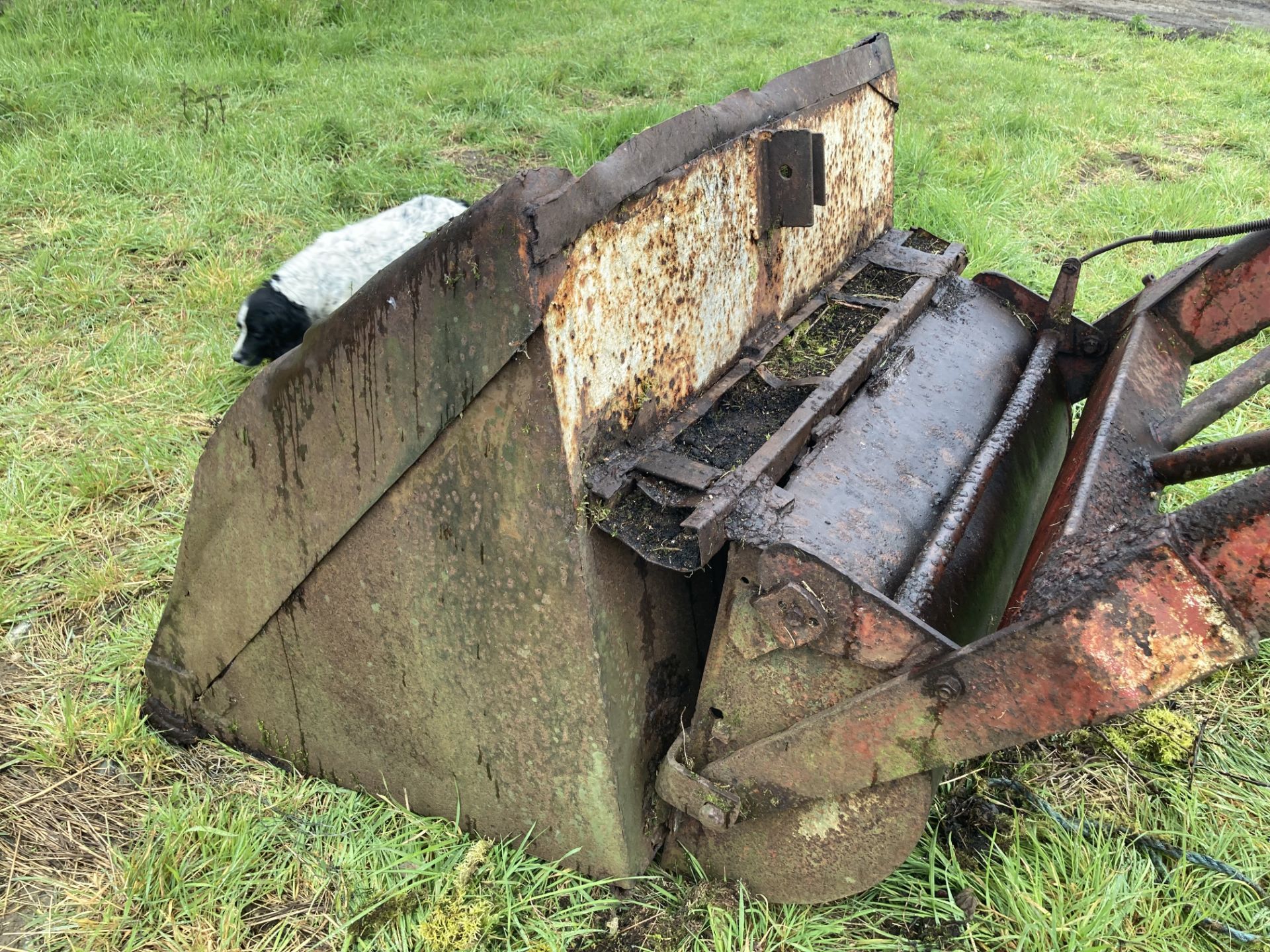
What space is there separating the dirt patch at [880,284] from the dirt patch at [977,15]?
9.67 meters

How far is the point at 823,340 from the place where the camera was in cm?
228

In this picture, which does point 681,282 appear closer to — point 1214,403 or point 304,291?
point 1214,403

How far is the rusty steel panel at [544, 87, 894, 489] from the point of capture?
158 centimetres

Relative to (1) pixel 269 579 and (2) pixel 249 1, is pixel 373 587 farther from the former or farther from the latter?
(2) pixel 249 1

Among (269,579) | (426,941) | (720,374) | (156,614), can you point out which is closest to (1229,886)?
(720,374)

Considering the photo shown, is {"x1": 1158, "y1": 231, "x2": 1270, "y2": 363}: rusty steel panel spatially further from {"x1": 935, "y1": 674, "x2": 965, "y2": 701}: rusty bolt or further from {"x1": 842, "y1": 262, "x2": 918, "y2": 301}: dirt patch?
{"x1": 935, "y1": 674, "x2": 965, "y2": 701}: rusty bolt

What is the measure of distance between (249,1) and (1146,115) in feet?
24.1

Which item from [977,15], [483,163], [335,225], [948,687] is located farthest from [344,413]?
[977,15]

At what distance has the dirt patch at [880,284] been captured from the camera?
2.54 meters

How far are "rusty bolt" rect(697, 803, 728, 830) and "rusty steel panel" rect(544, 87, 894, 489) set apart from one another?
69cm

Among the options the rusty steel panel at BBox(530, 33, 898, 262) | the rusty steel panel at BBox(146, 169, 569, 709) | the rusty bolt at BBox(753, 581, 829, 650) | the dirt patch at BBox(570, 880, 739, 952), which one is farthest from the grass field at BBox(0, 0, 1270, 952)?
the rusty steel panel at BBox(530, 33, 898, 262)

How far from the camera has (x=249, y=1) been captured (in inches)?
328

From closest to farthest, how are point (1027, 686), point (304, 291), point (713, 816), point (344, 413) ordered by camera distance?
point (1027, 686) → point (344, 413) → point (713, 816) → point (304, 291)

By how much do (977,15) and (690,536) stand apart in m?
11.7
